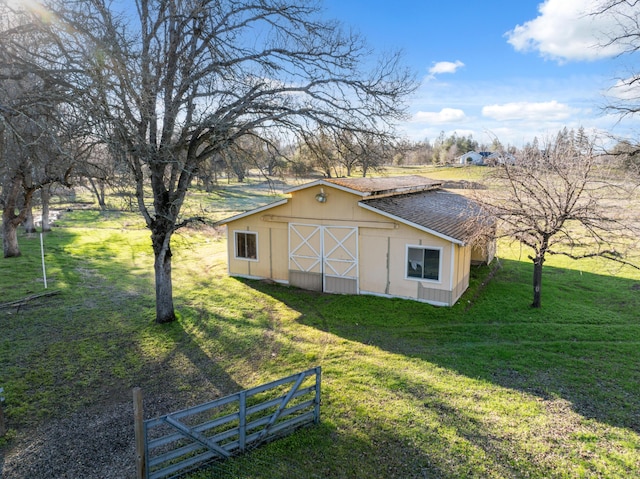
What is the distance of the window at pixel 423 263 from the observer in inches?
495

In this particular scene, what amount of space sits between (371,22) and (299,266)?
27.2ft

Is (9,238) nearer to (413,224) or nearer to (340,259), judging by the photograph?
(340,259)

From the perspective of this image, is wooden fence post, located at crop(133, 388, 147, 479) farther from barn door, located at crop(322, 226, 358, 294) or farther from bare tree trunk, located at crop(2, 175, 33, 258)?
bare tree trunk, located at crop(2, 175, 33, 258)

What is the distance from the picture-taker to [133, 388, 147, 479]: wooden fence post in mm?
4883

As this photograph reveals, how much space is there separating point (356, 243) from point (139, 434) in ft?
32.0

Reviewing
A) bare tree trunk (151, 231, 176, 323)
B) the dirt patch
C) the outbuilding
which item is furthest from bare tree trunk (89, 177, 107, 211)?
the outbuilding

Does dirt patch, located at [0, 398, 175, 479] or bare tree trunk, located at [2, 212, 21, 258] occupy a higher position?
bare tree trunk, located at [2, 212, 21, 258]

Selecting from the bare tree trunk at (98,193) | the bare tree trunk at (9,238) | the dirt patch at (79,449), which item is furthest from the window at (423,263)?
the bare tree trunk at (9,238)

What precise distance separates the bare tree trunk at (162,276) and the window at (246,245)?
4.74m

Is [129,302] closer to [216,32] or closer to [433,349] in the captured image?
[216,32]

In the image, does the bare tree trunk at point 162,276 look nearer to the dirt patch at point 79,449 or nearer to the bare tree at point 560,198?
the dirt patch at point 79,449

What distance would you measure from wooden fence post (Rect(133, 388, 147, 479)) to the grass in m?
0.74

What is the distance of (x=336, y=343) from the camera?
10.2 m

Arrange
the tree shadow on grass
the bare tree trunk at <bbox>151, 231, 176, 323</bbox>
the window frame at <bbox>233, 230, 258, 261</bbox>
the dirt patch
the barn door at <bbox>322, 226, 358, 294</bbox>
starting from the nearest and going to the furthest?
1. the dirt patch
2. the tree shadow on grass
3. the bare tree trunk at <bbox>151, 231, 176, 323</bbox>
4. the barn door at <bbox>322, 226, 358, 294</bbox>
5. the window frame at <bbox>233, 230, 258, 261</bbox>
